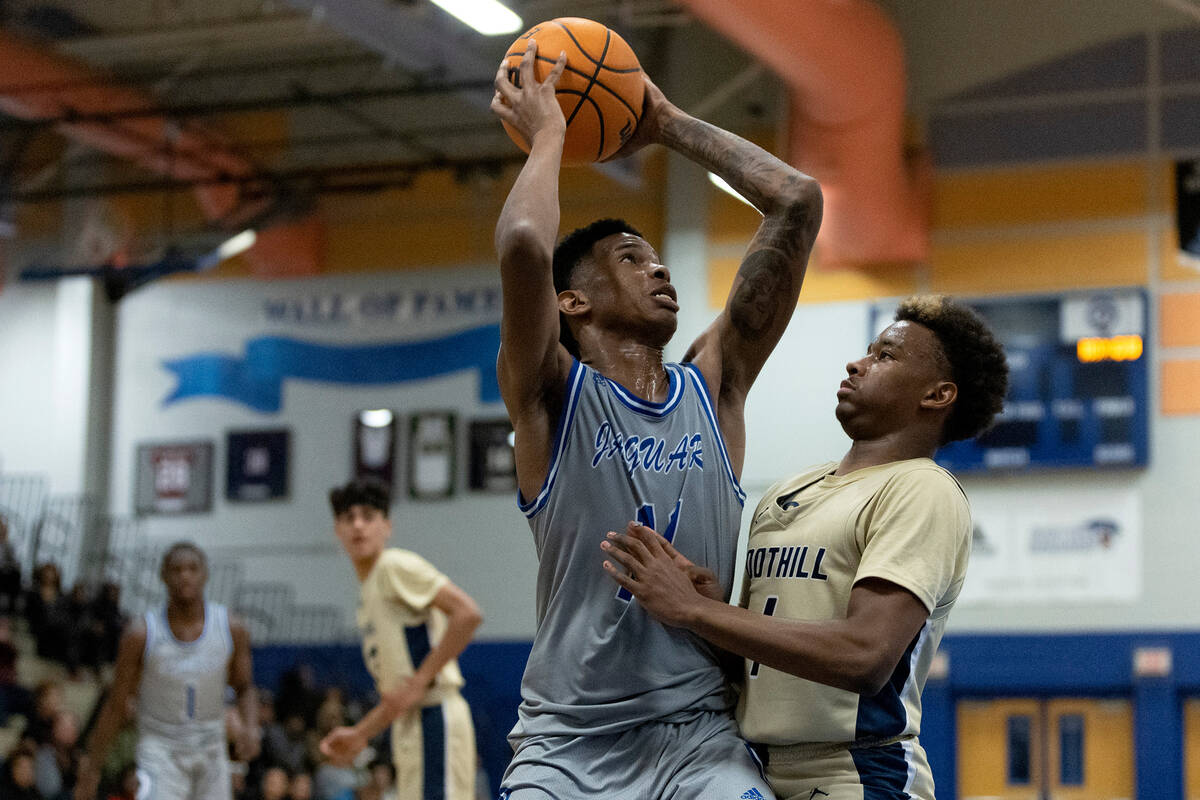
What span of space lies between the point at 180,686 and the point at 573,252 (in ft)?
14.2

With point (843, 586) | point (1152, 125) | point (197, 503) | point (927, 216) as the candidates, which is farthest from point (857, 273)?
point (843, 586)

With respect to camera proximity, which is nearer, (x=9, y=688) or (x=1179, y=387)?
(x=9, y=688)

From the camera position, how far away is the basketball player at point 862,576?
2.62 meters

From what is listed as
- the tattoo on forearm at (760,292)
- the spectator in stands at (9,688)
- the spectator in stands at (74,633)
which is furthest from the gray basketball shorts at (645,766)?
the spectator in stands at (74,633)

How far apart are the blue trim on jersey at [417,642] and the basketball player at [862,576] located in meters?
3.30

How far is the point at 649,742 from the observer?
9.26ft

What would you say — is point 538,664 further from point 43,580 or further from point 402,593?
point 43,580

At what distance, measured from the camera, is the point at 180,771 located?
679 centimetres

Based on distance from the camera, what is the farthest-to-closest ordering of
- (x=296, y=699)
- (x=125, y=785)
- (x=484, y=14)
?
(x=296, y=699) → (x=125, y=785) → (x=484, y=14)

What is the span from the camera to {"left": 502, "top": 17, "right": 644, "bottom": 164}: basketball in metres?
3.16

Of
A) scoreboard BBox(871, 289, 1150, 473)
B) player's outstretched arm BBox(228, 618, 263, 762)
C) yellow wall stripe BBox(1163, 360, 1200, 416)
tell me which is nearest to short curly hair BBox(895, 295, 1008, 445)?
player's outstretched arm BBox(228, 618, 263, 762)

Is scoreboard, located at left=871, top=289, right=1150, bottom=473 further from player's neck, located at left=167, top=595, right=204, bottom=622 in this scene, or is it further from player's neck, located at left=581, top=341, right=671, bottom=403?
player's neck, located at left=581, top=341, right=671, bottom=403

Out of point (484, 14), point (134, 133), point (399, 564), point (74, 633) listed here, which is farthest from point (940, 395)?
point (134, 133)

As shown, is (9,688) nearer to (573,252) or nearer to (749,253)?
(573,252)
